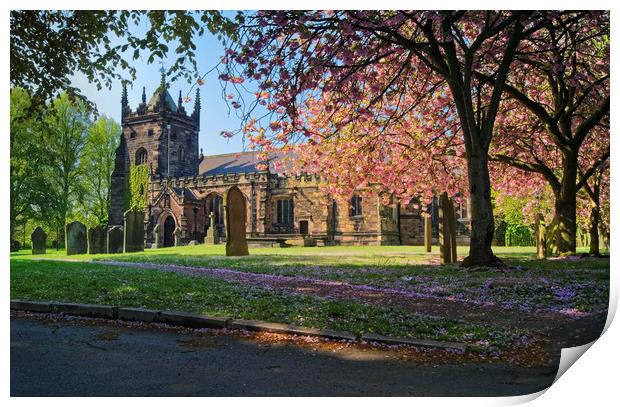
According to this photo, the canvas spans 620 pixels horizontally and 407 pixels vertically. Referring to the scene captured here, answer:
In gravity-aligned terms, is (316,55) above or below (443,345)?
above

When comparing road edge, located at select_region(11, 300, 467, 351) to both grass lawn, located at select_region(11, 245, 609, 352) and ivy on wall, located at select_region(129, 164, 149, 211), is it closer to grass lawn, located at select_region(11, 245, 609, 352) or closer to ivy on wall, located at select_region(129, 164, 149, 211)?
grass lawn, located at select_region(11, 245, 609, 352)

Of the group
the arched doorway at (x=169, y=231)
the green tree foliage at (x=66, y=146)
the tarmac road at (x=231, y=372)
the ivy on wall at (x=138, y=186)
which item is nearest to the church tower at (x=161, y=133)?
the ivy on wall at (x=138, y=186)

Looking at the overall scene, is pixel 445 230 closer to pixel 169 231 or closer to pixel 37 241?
pixel 169 231

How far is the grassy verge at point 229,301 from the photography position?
4.31 metres

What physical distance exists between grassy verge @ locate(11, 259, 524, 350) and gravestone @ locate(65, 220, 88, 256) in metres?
0.66

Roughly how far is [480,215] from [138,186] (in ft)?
18.0

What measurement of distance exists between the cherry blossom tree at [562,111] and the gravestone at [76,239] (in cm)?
741

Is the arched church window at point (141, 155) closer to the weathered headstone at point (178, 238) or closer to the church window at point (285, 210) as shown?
the weathered headstone at point (178, 238)

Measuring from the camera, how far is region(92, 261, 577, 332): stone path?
473cm

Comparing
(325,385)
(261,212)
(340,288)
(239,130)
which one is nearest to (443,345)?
(325,385)

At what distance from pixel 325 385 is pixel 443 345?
113 centimetres

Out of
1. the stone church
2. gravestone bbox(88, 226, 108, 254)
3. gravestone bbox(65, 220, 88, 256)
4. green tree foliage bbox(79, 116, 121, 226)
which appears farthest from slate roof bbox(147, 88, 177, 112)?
gravestone bbox(88, 226, 108, 254)

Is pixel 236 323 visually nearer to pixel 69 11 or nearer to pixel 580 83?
pixel 69 11

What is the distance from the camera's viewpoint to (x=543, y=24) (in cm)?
732
